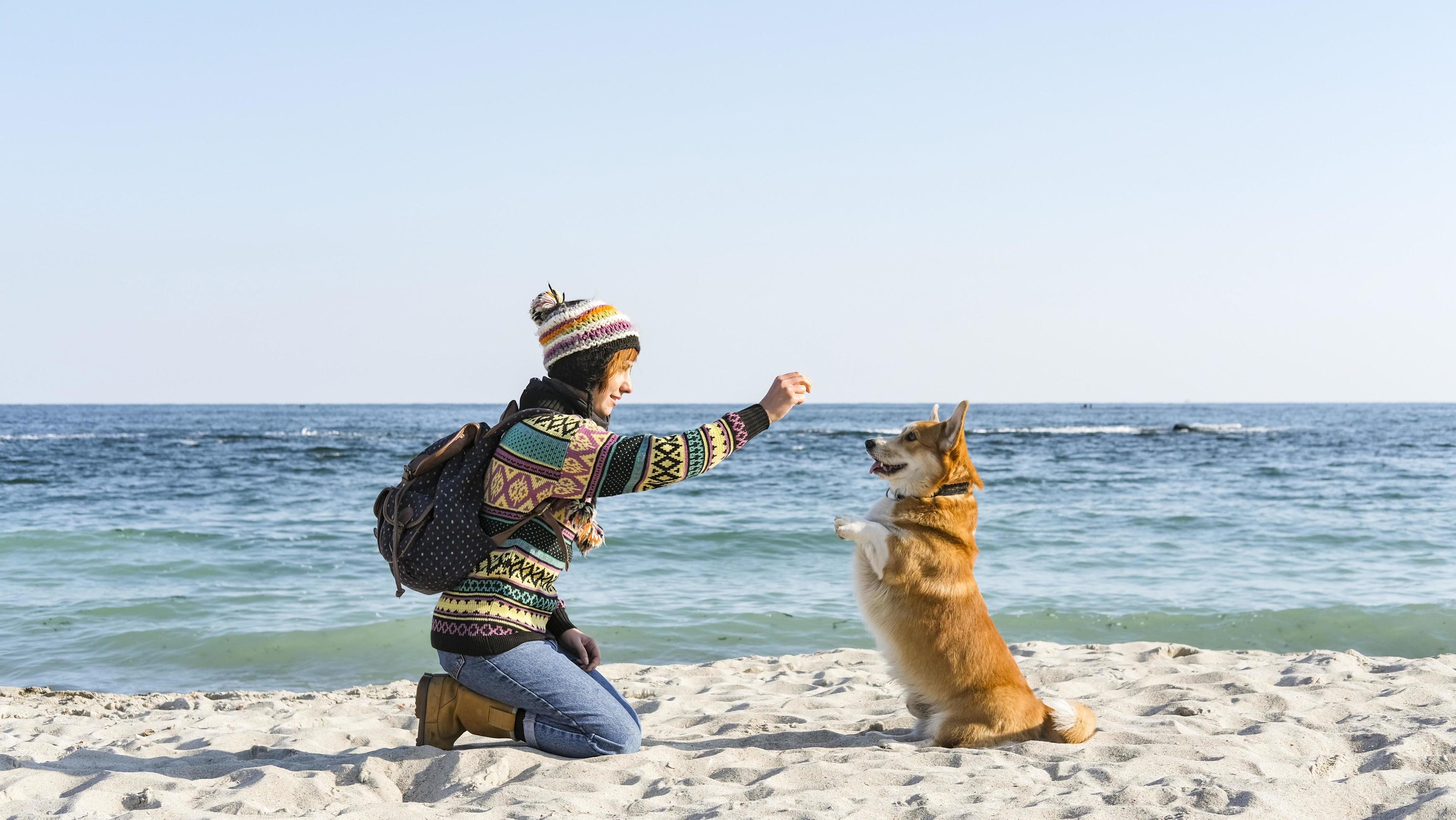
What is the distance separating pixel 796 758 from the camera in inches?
143

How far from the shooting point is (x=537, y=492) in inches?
125

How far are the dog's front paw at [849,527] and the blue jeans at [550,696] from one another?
1063 mm

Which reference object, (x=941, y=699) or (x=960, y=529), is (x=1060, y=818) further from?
(x=960, y=529)

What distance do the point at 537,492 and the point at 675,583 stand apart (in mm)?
6022

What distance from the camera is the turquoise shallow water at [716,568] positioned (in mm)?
6867

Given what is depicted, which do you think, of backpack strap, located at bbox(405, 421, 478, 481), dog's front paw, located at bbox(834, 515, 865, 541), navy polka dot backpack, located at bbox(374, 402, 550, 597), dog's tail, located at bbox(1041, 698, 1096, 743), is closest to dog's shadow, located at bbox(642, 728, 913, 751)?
dog's tail, located at bbox(1041, 698, 1096, 743)

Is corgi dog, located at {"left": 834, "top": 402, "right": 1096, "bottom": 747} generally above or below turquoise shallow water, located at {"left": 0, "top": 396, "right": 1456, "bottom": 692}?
above

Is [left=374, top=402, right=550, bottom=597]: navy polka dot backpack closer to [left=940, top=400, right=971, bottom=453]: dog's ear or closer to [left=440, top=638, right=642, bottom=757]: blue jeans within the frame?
[left=440, top=638, right=642, bottom=757]: blue jeans

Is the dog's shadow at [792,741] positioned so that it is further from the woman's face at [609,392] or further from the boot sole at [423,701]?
the woman's face at [609,392]

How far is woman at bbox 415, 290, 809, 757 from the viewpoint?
316 centimetres

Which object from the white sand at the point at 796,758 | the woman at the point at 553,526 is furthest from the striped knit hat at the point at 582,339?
the white sand at the point at 796,758

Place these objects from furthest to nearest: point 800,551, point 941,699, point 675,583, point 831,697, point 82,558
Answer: point 800,551, point 82,558, point 675,583, point 831,697, point 941,699

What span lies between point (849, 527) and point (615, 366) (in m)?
1.10

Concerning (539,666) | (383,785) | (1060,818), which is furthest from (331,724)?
(1060,818)
